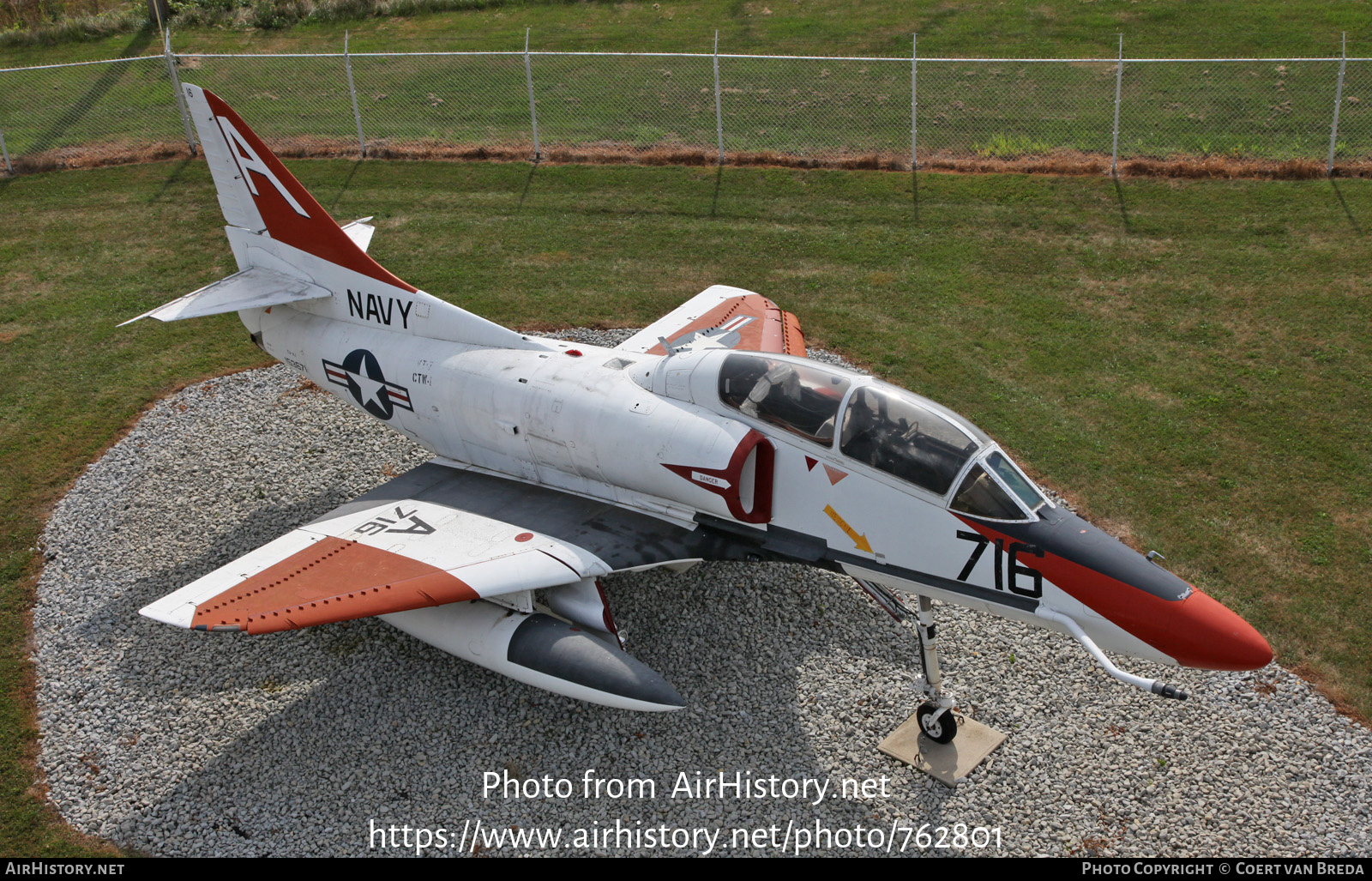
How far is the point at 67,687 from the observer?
9039 mm

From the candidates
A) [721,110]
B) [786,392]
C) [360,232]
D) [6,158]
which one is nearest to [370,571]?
[786,392]

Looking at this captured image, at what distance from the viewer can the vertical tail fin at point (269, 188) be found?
10836 mm

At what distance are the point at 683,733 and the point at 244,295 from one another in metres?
6.89

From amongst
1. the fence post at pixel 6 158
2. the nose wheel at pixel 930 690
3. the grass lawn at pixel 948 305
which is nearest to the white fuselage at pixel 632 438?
the nose wheel at pixel 930 690

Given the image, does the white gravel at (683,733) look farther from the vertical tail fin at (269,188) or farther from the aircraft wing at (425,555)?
the vertical tail fin at (269,188)

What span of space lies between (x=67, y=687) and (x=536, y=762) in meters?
4.56

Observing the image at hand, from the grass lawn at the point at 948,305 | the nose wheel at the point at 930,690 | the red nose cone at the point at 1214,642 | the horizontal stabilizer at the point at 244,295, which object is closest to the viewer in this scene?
the red nose cone at the point at 1214,642

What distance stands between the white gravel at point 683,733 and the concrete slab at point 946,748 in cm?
12

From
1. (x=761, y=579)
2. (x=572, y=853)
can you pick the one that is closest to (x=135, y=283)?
(x=761, y=579)

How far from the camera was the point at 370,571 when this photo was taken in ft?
27.9

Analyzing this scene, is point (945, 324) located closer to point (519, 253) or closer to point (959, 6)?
point (519, 253)

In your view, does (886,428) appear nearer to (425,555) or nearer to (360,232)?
(425,555)

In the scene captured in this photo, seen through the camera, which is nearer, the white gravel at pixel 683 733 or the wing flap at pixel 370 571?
the white gravel at pixel 683 733

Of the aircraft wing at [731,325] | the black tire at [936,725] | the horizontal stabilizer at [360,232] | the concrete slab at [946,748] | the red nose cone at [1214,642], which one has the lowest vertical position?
the concrete slab at [946,748]
